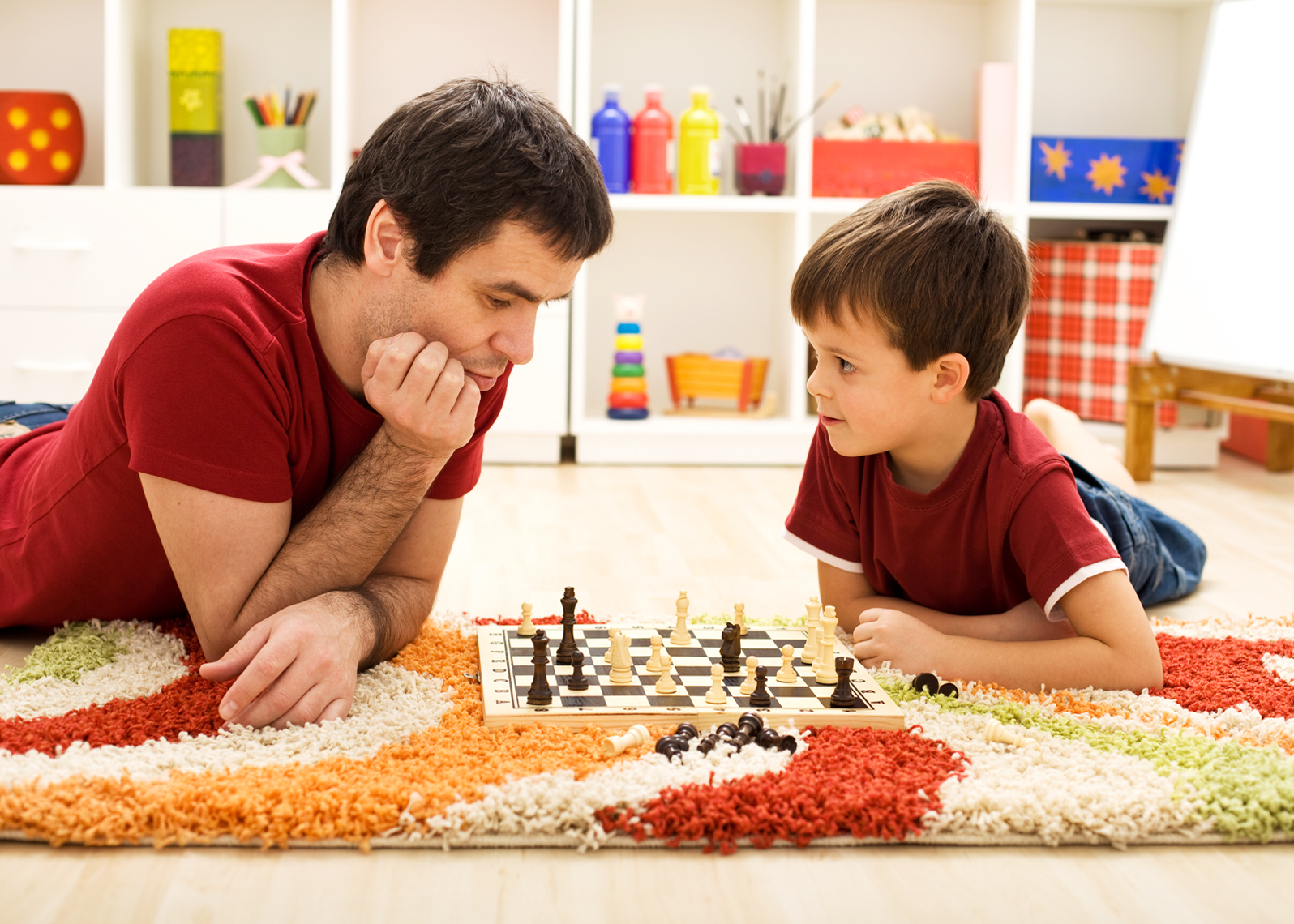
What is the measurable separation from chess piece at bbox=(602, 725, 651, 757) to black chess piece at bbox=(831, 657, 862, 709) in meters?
0.21

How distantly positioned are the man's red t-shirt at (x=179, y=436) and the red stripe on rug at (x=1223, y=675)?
0.86 meters

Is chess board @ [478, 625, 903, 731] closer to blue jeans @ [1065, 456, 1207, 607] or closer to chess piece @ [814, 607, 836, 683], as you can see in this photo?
chess piece @ [814, 607, 836, 683]

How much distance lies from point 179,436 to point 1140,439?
2.60 metres

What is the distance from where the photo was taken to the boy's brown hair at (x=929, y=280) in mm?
1395

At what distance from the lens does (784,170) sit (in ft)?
10.9

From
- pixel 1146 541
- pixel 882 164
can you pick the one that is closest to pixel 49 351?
pixel 882 164

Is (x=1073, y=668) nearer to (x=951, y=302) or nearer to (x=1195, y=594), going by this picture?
(x=951, y=302)

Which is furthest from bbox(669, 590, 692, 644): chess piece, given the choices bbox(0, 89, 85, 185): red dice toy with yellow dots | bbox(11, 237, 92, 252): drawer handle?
bbox(0, 89, 85, 185): red dice toy with yellow dots

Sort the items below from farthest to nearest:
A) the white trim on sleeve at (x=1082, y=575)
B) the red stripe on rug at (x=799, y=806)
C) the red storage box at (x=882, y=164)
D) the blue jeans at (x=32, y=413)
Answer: the red storage box at (x=882, y=164), the blue jeans at (x=32, y=413), the white trim on sleeve at (x=1082, y=575), the red stripe on rug at (x=799, y=806)

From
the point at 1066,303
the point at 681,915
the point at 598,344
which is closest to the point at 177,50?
the point at 598,344

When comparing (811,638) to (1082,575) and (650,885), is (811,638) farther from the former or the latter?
(650,885)

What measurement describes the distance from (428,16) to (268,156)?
640 millimetres

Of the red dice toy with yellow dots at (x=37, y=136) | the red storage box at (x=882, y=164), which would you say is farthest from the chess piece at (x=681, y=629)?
the red dice toy with yellow dots at (x=37, y=136)

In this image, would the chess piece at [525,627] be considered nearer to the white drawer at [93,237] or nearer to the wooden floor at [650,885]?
the wooden floor at [650,885]
